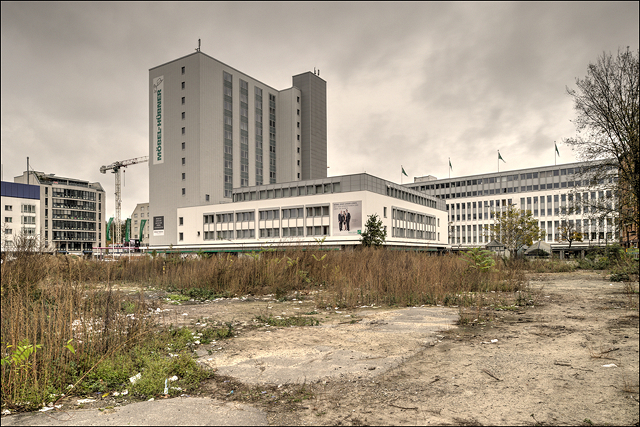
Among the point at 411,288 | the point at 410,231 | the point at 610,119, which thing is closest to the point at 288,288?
the point at 411,288

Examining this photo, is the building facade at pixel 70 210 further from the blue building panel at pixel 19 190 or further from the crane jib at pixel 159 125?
the crane jib at pixel 159 125

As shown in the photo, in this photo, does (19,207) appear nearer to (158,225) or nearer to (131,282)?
(158,225)

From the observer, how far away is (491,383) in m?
4.42

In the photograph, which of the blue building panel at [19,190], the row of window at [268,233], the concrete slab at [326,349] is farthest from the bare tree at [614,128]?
the blue building panel at [19,190]

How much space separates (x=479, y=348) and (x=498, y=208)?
95.7 metres

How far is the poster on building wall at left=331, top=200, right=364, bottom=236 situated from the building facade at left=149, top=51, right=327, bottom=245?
76.0ft

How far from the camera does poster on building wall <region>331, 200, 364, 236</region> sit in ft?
181

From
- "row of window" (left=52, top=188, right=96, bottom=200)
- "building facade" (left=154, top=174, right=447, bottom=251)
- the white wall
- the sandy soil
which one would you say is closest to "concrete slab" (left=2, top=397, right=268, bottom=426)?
the sandy soil

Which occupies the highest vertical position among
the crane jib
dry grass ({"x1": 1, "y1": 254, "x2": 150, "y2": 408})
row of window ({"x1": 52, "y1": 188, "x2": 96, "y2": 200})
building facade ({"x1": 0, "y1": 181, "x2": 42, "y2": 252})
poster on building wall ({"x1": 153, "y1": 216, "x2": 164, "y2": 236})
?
the crane jib

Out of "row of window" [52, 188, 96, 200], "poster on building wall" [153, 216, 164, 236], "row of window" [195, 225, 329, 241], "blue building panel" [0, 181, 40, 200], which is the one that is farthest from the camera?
"row of window" [52, 188, 96, 200]

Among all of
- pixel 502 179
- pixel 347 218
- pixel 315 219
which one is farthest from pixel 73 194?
pixel 502 179

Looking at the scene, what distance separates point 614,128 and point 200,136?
62544 mm

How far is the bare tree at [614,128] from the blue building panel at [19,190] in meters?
107

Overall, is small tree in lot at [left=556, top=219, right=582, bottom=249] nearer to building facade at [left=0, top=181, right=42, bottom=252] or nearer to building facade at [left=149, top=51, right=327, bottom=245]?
building facade at [left=149, top=51, right=327, bottom=245]
